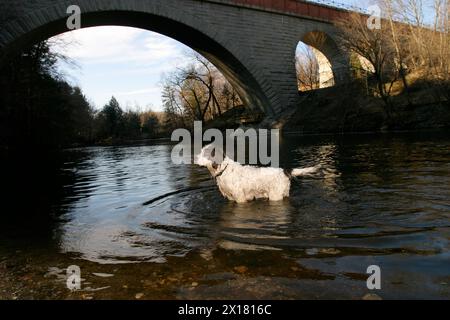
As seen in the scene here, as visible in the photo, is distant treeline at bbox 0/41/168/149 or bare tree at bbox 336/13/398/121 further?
bare tree at bbox 336/13/398/121

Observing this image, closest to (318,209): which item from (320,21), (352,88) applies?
(352,88)

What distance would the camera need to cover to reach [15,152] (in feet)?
91.9

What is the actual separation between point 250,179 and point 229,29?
29.3 meters

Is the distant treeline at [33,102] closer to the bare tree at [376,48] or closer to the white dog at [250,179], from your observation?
the white dog at [250,179]

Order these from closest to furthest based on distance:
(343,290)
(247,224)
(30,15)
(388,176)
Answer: (343,290) < (247,224) < (388,176) < (30,15)

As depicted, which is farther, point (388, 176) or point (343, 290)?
point (388, 176)

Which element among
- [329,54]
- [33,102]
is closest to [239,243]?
[33,102]

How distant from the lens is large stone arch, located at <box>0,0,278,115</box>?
75.9 ft

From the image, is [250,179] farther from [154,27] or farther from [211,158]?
[154,27]

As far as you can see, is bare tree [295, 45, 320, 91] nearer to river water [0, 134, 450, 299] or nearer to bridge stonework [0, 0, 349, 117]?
bridge stonework [0, 0, 349, 117]

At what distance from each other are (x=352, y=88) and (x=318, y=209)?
3129cm

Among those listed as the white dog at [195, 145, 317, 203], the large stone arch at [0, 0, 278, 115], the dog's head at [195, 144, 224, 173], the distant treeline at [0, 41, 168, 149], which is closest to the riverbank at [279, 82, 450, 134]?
the large stone arch at [0, 0, 278, 115]
